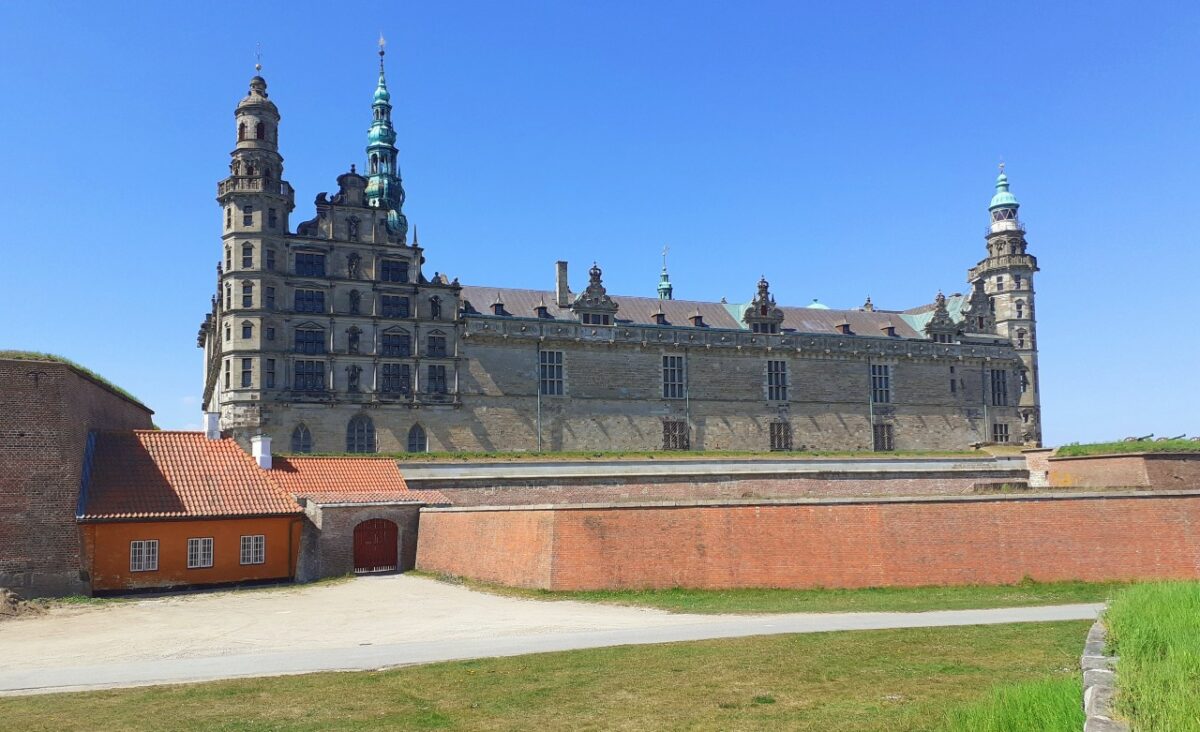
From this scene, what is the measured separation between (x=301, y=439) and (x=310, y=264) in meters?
9.34

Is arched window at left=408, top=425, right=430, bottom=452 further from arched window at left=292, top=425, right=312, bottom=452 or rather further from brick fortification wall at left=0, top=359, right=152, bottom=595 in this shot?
brick fortification wall at left=0, top=359, right=152, bottom=595

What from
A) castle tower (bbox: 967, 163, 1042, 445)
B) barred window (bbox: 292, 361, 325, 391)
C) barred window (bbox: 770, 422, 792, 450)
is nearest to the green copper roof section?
castle tower (bbox: 967, 163, 1042, 445)

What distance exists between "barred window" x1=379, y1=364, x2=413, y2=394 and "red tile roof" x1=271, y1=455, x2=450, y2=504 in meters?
14.1

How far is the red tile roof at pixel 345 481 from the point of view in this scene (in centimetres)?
3103

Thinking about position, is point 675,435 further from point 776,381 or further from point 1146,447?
point 1146,447

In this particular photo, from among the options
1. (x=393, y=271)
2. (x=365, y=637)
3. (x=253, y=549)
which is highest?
(x=393, y=271)

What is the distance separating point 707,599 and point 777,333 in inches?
1581

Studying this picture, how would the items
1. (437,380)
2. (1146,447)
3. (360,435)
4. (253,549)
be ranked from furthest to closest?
1. (437,380)
2. (360,435)
3. (1146,447)
4. (253,549)

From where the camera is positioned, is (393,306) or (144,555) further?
(393,306)

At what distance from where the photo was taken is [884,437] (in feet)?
205

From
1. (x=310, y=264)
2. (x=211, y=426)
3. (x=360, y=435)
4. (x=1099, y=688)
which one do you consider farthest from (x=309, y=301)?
(x=1099, y=688)

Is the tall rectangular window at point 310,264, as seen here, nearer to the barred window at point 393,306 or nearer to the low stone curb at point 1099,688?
the barred window at point 393,306

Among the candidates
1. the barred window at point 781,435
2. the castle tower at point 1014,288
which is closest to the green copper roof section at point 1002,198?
the castle tower at point 1014,288

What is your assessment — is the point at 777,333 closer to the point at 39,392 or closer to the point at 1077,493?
the point at 1077,493
